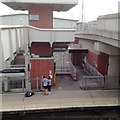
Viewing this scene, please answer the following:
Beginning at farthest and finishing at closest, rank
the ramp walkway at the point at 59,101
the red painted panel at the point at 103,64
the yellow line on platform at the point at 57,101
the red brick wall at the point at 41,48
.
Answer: the red painted panel at the point at 103,64, the red brick wall at the point at 41,48, the yellow line on platform at the point at 57,101, the ramp walkway at the point at 59,101

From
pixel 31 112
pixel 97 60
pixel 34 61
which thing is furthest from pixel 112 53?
pixel 31 112

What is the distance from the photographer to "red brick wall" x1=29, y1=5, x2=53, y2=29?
13.5m

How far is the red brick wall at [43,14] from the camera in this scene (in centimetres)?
1354

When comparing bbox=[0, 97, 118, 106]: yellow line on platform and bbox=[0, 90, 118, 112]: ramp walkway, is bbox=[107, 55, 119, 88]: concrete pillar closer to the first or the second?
bbox=[0, 90, 118, 112]: ramp walkway

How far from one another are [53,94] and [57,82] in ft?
10.2

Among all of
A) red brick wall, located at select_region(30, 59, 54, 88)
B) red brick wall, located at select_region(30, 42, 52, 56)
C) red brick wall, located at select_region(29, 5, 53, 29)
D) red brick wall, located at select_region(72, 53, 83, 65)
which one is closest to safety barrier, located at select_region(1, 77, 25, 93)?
red brick wall, located at select_region(30, 59, 54, 88)

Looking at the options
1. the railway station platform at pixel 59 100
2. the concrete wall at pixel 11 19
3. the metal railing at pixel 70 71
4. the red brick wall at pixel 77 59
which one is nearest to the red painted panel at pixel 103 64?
the metal railing at pixel 70 71

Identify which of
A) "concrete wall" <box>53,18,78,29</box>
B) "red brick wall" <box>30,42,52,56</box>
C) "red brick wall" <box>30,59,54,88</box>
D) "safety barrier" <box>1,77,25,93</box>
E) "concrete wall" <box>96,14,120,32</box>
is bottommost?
"safety barrier" <box>1,77,25,93</box>

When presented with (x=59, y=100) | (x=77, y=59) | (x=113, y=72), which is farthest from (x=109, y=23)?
(x=77, y=59)

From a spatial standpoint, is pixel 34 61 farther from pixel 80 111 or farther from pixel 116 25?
pixel 116 25

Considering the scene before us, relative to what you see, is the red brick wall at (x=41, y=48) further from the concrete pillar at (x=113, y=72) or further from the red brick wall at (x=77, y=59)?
the red brick wall at (x=77, y=59)

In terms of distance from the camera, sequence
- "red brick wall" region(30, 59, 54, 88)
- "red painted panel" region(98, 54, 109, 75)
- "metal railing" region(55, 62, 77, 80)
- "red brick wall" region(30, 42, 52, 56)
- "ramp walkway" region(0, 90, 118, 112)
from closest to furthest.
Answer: "ramp walkway" region(0, 90, 118, 112), "red brick wall" region(30, 59, 54, 88), "red brick wall" region(30, 42, 52, 56), "metal railing" region(55, 62, 77, 80), "red painted panel" region(98, 54, 109, 75)

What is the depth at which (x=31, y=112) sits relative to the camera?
7828 millimetres

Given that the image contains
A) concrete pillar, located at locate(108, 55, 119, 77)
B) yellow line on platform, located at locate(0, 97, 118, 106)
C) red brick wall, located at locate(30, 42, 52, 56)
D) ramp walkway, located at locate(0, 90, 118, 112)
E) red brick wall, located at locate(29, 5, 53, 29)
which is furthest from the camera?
red brick wall, located at locate(30, 42, 52, 56)
